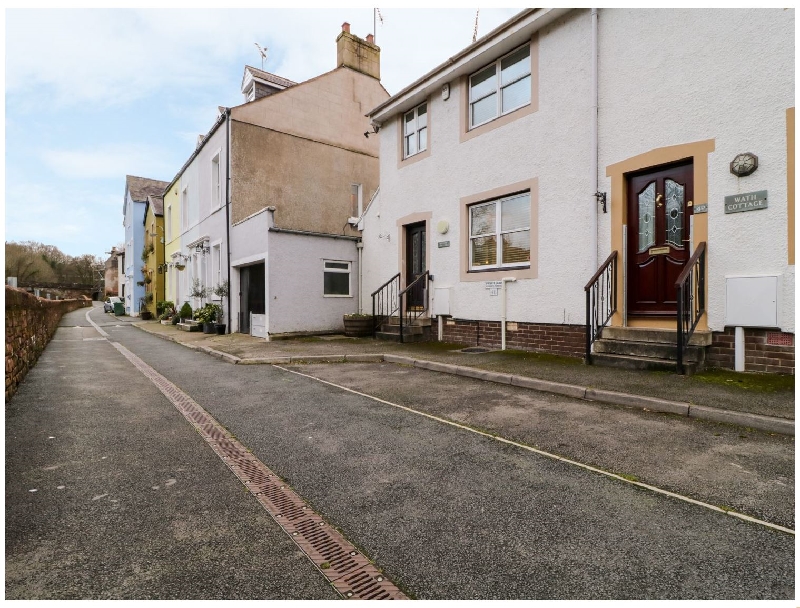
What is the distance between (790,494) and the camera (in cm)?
283

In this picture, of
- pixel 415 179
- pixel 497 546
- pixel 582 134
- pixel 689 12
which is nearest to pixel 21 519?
pixel 497 546

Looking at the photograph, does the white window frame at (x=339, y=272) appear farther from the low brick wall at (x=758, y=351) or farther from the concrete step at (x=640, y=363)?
the low brick wall at (x=758, y=351)

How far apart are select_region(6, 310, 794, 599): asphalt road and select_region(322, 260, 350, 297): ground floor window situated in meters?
8.73

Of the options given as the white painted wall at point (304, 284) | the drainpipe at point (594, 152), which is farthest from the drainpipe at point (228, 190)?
the drainpipe at point (594, 152)

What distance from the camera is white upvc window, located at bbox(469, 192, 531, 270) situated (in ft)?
29.7

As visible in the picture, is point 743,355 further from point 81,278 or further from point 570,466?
point 81,278

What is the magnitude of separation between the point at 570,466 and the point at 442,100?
31.1ft

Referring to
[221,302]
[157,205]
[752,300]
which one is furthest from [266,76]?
[752,300]

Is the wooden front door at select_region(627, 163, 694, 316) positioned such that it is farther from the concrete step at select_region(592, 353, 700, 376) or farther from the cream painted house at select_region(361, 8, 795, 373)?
the concrete step at select_region(592, 353, 700, 376)

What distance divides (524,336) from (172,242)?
21.0 meters

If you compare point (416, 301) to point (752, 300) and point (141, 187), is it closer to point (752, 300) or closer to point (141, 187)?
point (752, 300)

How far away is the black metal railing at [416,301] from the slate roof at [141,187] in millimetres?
29746

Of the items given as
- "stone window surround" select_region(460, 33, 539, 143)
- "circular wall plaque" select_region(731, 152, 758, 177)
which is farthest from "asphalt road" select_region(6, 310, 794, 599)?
"stone window surround" select_region(460, 33, 539, 143)

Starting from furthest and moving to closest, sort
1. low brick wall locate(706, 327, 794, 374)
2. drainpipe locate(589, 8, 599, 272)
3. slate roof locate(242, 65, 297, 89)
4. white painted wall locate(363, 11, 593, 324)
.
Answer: slate roof locate(242, 65, 297, 89) → white painted wall locate(363, 11, 593, 324) → drainpipe locate(589, 8, 599, 272) → low brick wall locate(706, 327, 794, 374)
